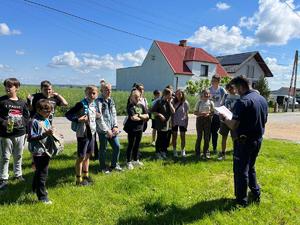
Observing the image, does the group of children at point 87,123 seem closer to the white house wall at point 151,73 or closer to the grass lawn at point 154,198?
the grass lawn at point 154,198

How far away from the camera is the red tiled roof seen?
36.0m

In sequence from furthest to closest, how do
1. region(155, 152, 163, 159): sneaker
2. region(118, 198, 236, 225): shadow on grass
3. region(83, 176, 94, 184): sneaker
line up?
region(155, 152, 163, 159): sneaker → region(83, 176, 94, 184): sneaker → region(118, 198, 236, 225): shadow on grass

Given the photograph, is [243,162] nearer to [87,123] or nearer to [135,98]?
[87,123]

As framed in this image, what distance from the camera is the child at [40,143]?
459cm

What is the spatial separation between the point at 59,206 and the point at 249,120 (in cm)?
307

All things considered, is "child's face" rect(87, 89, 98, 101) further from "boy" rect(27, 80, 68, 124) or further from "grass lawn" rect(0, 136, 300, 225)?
"grass lawn" rect(0, 136, 300, 225)

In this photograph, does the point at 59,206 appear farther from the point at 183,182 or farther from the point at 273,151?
the point at 273,151

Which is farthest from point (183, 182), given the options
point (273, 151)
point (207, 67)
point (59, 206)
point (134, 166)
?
point (207, 67)

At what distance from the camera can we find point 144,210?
4.79 metres

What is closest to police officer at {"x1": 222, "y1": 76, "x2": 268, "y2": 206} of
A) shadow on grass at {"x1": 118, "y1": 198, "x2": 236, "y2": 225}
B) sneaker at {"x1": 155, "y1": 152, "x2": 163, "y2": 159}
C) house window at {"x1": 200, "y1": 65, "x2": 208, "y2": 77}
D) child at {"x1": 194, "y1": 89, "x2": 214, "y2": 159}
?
shadow on grass at {"x1": 118, "y1": 198, "x2": 236, "y2": 225}

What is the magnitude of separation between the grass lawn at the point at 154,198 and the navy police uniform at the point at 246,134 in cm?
45

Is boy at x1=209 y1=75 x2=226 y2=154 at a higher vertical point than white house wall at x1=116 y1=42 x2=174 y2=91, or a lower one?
lower

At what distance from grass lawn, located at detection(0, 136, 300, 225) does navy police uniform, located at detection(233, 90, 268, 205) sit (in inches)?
17.8

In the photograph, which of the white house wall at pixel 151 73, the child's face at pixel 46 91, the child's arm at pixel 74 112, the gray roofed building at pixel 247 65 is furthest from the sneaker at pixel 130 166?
the gray roofed building at pixel 247 65
